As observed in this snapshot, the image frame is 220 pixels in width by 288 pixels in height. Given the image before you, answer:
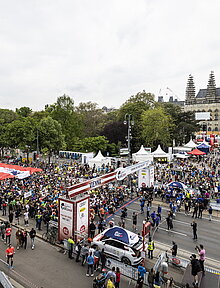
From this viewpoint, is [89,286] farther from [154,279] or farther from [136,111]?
[136,111]

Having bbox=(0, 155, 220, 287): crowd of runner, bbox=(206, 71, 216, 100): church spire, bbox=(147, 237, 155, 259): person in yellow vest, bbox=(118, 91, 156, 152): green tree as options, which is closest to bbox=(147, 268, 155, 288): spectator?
bbox=(147, 237, 155, 259): person in yellow vest

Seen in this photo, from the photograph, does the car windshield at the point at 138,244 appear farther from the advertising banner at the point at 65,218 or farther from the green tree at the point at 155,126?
the green tree at the point at 155,126

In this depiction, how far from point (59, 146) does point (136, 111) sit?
2488 centimetres

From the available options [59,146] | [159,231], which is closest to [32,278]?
[159,231]

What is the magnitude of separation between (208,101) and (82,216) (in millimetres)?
119851

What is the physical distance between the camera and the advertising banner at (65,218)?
42.8ft

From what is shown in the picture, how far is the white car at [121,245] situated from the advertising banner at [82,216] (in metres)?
1.50

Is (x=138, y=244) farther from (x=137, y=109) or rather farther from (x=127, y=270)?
(x=137, y=109)

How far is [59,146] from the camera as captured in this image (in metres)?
45.4

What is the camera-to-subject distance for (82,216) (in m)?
13.5

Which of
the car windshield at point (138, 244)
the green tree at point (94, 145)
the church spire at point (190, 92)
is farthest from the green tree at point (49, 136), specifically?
the church spire at point (190, 92)

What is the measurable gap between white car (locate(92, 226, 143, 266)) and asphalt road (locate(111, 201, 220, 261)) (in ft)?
10.9

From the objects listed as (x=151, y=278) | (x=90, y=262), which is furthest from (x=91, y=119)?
(x=151, y=278)

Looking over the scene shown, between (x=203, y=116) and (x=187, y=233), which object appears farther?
(x=203, y=116)
